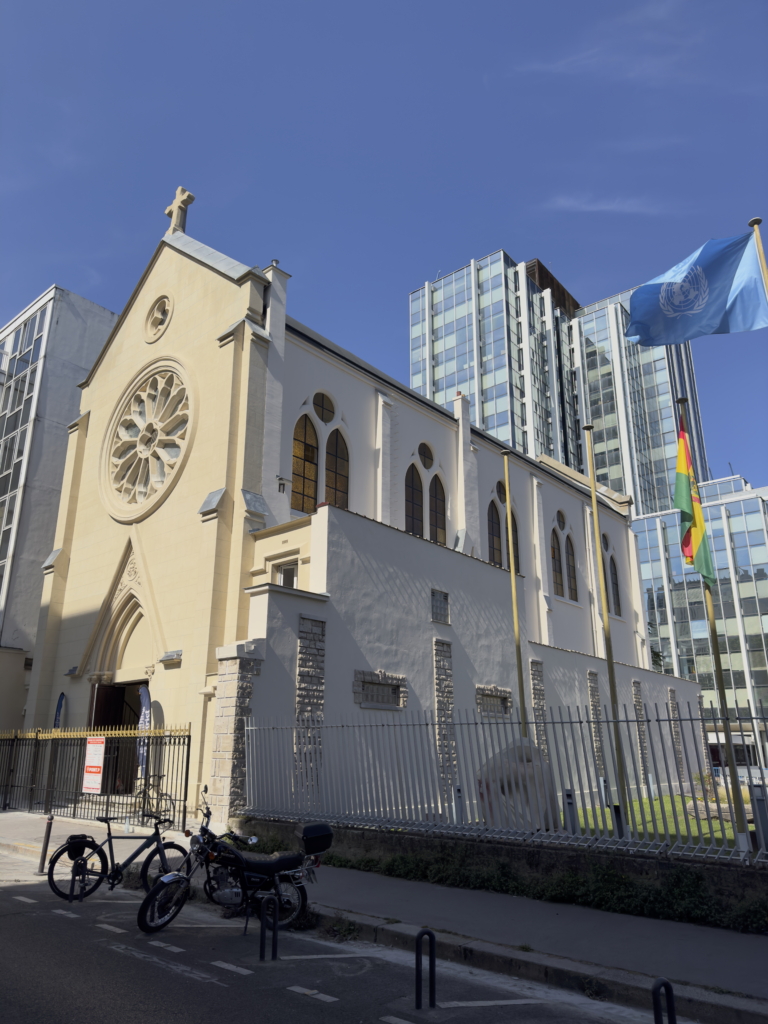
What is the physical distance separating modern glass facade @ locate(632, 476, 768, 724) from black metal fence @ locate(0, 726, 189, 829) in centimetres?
5039

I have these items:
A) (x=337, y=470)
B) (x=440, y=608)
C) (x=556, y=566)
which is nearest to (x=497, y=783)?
(x=440, y=608)

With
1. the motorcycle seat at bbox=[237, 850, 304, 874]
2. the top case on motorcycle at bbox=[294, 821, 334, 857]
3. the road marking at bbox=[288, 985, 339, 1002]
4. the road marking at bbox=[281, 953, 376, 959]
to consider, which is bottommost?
the road marking at bbox=[281, 953, 376, 959]

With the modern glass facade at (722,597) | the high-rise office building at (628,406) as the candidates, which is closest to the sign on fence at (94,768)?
the modern glass facade at (722,597)

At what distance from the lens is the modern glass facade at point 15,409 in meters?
31.1

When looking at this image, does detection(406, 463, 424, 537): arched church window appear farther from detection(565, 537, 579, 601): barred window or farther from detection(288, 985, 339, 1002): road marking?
detection(288, 985, 339, 1002): road marking

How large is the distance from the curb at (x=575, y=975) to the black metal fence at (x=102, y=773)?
8.56m

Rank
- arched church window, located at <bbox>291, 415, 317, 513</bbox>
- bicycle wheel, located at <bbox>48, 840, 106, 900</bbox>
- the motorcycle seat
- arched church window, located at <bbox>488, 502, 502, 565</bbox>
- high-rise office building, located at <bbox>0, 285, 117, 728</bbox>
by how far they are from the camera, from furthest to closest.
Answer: high-rise office building, located at <bbox>0, 285, 117, 728</bbox>
arched church window, located at <bbox>488, 502, 502, 565</bbox>
arched church window, located at <bbox>291, 415, 317, 513</bbox>
bicycle wheel, located at <bbox>48, 840, 106, 900</bbox>
the motorcycle seat

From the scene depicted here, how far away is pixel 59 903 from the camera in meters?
9.03

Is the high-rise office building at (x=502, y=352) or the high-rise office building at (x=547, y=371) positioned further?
the high-rise office building at (x=547, y=371)

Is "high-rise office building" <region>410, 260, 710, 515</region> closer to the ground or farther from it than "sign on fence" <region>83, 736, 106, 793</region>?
farther from it

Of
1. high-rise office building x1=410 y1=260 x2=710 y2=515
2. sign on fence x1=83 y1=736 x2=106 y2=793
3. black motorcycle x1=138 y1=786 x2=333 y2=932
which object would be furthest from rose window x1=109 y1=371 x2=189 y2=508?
high-rise office building x1=410 y1=260 x2=710 y2=515

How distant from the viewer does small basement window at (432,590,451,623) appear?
20.6 metres

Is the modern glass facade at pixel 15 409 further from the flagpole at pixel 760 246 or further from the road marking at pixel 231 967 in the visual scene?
the flagpole at pixel 760 246

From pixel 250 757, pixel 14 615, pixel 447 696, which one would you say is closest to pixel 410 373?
pixel 14 615
